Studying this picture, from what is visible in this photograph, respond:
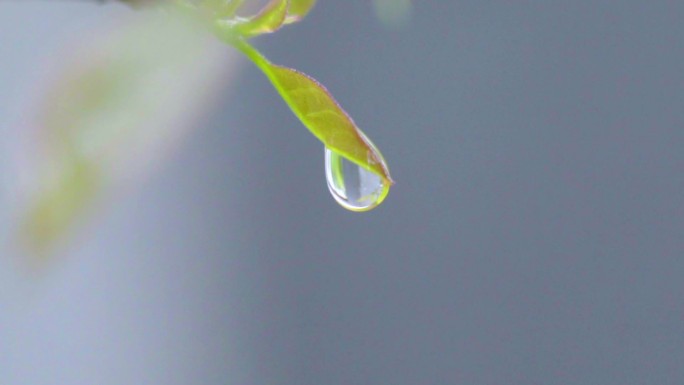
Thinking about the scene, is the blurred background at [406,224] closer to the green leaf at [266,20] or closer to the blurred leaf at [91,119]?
the blurred leaf at [91,119]

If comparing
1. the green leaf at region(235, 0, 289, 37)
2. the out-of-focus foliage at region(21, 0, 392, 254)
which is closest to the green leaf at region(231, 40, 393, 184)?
the green leaf at region(235, 0, 289, 37)

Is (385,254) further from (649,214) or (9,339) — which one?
(9,339)

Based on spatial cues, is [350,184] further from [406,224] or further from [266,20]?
[406,224]

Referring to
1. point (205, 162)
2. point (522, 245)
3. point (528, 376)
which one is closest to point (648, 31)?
point (522, 245)

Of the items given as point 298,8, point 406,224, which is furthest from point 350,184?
point 406,224

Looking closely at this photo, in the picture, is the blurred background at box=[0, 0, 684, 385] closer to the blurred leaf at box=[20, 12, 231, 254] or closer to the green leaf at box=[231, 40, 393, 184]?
the blurred leaf at box=[20, 12, 231, 254]

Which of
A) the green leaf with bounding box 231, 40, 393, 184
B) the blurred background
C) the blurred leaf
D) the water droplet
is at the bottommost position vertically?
the green leaf with bounding box 231, 40, 393, 184

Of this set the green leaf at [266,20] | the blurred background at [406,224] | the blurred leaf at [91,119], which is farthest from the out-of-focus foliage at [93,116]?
the blurred background at [406,224]
